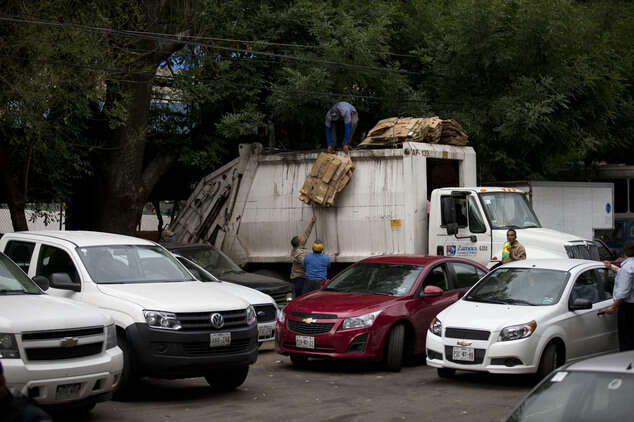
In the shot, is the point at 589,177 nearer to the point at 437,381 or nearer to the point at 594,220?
the point at 594,220

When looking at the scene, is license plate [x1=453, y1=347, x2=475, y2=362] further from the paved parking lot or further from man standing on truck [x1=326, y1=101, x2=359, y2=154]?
man standing on truck [x1=326, y1=101, x2=359, y2=154]

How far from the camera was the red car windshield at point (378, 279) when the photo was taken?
40.0 feet

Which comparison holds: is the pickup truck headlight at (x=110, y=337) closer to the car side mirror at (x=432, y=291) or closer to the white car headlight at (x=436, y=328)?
the white car headlight at (x=436, y=328)

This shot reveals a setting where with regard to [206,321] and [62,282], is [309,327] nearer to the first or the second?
[206,321]

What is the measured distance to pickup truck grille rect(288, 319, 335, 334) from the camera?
444 inches

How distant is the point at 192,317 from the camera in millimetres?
9094

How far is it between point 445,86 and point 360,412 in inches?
611

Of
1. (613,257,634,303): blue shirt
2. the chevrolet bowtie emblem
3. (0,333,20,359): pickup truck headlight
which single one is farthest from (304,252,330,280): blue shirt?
(0,333,20,359): pickup truck headlight

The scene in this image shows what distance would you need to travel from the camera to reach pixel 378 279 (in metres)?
12.5

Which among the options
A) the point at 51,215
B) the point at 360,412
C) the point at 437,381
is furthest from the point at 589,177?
the point at 360,412

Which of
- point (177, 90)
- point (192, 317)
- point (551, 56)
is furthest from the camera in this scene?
point (551, 56)

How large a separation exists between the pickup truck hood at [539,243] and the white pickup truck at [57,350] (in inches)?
362

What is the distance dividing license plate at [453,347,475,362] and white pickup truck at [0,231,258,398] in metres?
2.51

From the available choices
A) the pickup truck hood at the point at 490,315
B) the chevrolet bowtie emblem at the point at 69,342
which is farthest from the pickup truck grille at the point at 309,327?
the chevrolet bowtie emblem at the point at 69,342
